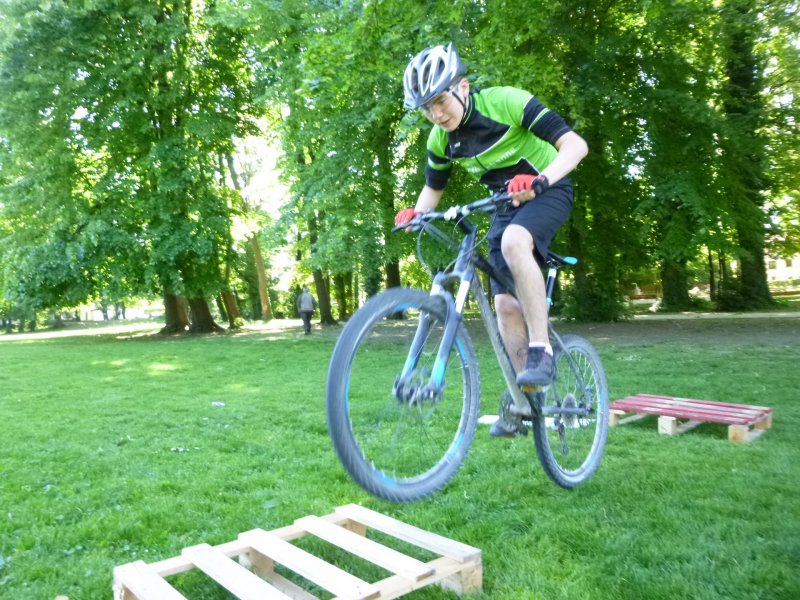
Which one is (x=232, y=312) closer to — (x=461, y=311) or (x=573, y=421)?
(x=573, y=421)

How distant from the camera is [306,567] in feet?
10.8

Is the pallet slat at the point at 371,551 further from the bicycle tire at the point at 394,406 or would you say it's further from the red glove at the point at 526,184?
the red glove at the point at 526,184

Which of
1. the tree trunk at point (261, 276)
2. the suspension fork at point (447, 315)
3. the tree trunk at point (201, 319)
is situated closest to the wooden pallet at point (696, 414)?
the suspension fork at point (447, 315)

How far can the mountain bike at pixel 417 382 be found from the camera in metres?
2.83

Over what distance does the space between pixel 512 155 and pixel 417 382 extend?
1.42 meters

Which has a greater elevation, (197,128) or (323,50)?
(197,128)

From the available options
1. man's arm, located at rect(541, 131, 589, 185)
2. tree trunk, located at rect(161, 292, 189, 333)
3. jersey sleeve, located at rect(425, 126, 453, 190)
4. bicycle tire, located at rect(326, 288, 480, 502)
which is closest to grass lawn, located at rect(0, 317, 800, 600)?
bicycle tire, located at rect(326, 288, 480, 502)

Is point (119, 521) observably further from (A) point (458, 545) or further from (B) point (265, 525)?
(A) point (458, 545)

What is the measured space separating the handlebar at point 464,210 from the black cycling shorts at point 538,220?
21cm

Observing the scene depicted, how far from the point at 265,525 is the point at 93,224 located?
18593 millimetres

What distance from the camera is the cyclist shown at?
10.5 ft

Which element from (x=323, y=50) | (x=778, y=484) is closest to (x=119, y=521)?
(x=778, y=484)

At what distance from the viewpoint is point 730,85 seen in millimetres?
18062

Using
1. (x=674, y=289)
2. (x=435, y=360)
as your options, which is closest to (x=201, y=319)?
(x=674, y=289)
